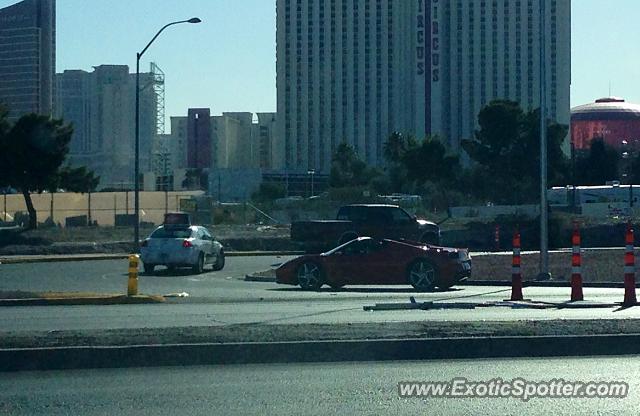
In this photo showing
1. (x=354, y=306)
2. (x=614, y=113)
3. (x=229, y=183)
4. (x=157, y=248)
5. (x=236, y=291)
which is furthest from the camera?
(x=614, y=113)

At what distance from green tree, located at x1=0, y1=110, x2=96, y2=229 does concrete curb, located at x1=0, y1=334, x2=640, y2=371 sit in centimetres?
4710

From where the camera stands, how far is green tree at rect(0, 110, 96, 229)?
5769 centimetres

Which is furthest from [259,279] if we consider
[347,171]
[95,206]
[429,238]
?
[347,171]

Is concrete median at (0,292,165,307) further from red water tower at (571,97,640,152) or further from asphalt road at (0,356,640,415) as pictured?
red water tower at (571,97,640,152)

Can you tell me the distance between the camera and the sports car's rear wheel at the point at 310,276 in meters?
25.5

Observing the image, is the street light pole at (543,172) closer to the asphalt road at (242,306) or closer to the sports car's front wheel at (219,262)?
the asphalt road at (242,306)

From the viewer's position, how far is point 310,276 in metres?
25.5

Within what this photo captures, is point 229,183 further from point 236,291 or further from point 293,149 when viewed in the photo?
point 236,291

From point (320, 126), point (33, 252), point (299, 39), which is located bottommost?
point (33, 252)

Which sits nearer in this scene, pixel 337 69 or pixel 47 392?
pixel 47 392

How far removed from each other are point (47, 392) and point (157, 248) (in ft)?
69.8

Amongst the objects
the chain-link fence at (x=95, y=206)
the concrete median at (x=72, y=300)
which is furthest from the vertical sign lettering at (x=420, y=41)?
the concrete median at (x=72, y=300)

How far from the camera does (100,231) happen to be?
192 ft

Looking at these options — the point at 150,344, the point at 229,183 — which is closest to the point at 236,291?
the point at 150,344
